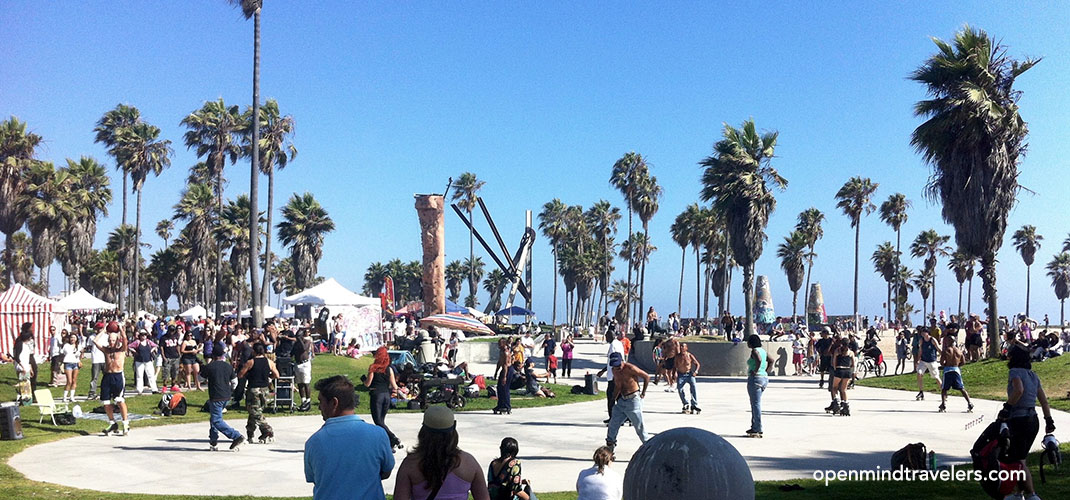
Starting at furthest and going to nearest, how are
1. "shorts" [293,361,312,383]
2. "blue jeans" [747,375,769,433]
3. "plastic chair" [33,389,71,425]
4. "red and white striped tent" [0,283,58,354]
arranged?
"red and white striped tent" [0,283,58,354]
"shorts" [293,361,312,383]
"plastic chair" [33,389,71,425]
"blue jeans" [747,375,769,433]

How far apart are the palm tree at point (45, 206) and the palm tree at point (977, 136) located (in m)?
45.6

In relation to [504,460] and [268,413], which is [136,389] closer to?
[268,413]

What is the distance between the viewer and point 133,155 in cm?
5544

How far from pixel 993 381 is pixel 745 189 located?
1532 cm

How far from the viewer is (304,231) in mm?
61344

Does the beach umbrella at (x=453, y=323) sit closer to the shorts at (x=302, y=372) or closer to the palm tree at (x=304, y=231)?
the shorts at (x=302, y=372)

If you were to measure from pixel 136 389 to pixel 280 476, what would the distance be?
12107mm

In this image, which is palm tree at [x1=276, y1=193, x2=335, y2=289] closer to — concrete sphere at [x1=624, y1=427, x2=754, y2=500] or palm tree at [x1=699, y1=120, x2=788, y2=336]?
palm tree at [x1=699, y1=120, x2=788, y2=336]

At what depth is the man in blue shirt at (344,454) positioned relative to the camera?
4789 millimetres

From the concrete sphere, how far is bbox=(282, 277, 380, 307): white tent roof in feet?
104

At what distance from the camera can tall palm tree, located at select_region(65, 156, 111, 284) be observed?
5228 centimetres

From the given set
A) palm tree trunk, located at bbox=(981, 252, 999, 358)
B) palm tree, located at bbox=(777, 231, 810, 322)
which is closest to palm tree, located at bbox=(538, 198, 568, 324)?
palm tree, located at bbox=(777, 231, 810, 322)

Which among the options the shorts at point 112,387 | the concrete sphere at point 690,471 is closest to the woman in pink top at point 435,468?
the concrete sphere at point 690,471

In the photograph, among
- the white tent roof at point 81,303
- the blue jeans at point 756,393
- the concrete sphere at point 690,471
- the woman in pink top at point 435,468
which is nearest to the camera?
the concrete sphere at point 690,471
